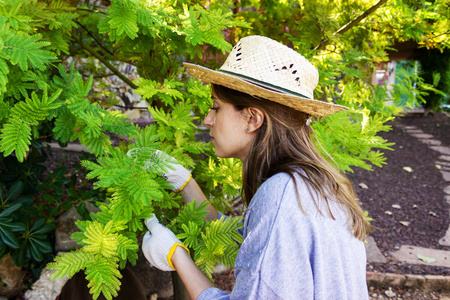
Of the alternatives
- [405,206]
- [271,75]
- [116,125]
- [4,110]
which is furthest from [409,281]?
→ [4,110]

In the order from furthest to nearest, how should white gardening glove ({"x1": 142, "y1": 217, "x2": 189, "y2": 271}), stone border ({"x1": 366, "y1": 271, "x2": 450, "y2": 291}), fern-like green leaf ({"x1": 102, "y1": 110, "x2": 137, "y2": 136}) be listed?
stone border ({"x1": 366, "y1": 271, "x2": 450, "y2": 291})
fern-like green leaf ({"x1": 102, "y1": 110, "x2": 137, "y2": 136})
white gardening glove ({"x1": 142, "y1": 217, "x2": 189, "y2": 271})

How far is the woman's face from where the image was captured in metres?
1.70

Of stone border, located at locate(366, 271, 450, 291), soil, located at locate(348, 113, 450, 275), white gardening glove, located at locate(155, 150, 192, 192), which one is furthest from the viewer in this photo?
soil, located at locate(348, 113, 450, 275)

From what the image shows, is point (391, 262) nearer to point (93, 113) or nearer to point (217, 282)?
point (217, 282)

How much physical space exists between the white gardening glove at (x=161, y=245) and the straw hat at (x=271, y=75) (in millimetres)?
720

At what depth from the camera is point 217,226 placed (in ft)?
5.60

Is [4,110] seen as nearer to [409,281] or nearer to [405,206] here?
[409,281]

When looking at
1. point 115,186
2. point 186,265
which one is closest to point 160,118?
point 115,186

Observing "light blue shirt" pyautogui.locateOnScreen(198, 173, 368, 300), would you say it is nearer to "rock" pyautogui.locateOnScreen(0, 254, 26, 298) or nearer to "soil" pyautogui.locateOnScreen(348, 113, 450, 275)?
"rock" pyautogui.locateOnScreen(0, 254, 26, 298)

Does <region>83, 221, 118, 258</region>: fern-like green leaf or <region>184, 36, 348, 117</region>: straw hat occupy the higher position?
<region>184, 36, 348, 117</region>: straw hat

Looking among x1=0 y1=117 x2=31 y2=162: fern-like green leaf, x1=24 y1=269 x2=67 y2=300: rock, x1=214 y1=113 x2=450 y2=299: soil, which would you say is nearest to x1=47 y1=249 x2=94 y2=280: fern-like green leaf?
x1=0 y1=117 x2=31 y2=162: fern-like green leaf

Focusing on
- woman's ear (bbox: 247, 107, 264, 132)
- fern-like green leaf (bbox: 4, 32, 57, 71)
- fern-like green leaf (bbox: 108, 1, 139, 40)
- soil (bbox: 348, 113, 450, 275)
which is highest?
fern-like green leaf (bbox: 108, 1, 139, 40)

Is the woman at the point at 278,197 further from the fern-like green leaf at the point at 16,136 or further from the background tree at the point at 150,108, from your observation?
the fern-like green leaf at the point at 16,136

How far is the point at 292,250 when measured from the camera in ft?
4.44
